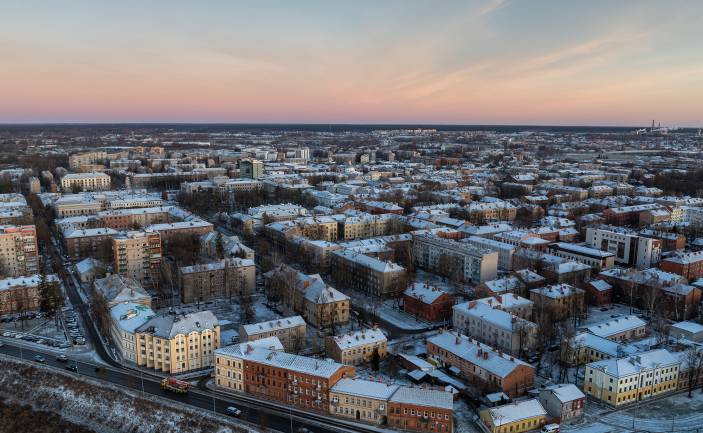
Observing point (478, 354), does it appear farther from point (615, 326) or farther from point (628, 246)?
point (628, 246)

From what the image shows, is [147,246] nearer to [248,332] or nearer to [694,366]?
[248,332]

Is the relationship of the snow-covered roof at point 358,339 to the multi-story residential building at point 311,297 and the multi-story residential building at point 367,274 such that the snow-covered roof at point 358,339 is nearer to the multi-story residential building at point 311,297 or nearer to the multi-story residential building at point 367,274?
the multi-story residential building at point 311,297

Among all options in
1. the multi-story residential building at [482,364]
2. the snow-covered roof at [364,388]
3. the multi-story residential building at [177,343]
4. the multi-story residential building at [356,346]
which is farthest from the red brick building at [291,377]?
the multi-story residential building at [482,364]

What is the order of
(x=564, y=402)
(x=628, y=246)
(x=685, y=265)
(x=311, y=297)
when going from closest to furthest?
(x=564, y=402) → (x=311, y=297) → (x=685, y=265) → (x=628, y=246)

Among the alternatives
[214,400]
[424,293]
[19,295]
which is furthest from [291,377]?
[19,295]

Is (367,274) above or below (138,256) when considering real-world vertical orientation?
below
